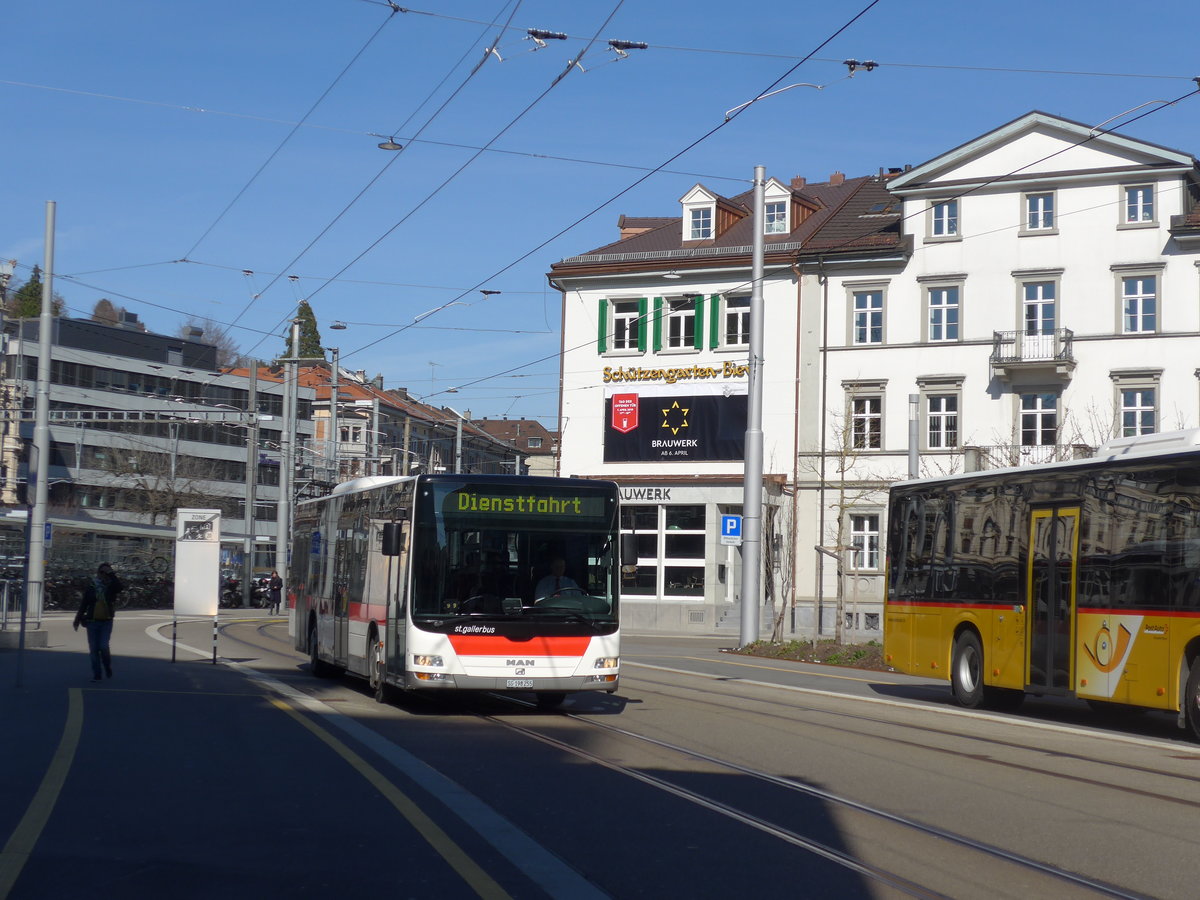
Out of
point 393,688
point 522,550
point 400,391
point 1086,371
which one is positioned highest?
point 400,391

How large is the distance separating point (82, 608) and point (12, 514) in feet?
102

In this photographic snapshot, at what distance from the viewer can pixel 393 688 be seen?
20703 mm

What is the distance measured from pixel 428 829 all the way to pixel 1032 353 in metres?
38.7

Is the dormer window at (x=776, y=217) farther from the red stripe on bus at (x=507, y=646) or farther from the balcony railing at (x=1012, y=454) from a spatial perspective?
the red stripe on bus at (x=507, y=646)

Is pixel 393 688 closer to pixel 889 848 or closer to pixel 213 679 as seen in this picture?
pixel 213 679

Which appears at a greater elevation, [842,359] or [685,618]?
[842,359]

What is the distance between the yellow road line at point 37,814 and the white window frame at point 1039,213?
36580mm

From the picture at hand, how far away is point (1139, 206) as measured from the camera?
43.7 m

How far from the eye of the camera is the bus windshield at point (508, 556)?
16281mm

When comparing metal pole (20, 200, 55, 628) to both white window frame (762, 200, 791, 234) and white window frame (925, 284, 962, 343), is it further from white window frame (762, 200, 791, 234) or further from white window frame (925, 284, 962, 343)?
white window frame (925, 284, 962, 343)

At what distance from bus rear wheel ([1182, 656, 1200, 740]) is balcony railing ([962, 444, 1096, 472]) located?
2758cm

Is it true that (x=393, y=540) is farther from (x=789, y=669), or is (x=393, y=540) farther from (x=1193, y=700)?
(x=789, y=669)

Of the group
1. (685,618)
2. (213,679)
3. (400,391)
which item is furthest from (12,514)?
(400,391)

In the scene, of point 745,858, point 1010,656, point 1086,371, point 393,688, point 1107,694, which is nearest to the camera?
point 745,858
